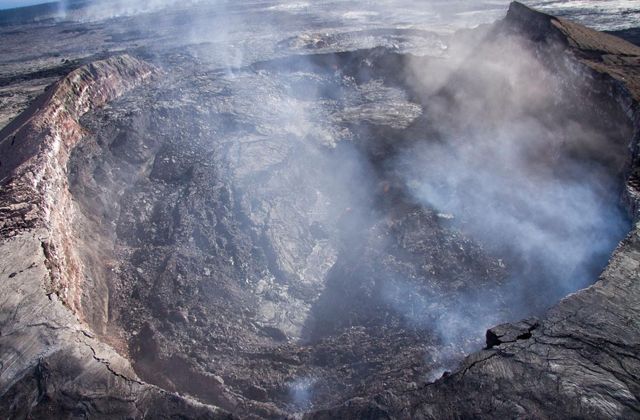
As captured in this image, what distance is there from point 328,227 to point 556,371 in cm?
548

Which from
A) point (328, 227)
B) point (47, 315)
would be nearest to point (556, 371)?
point (47, 315)

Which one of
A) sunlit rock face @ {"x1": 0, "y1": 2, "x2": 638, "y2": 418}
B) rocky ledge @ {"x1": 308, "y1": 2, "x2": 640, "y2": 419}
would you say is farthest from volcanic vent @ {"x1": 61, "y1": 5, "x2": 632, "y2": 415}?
rocky ledge @ {"x1": 308, "y1": 2, "x2": 640, "y2": 419}

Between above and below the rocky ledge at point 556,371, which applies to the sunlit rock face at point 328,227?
below

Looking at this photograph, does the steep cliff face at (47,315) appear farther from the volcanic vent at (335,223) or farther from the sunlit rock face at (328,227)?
the volcanic vent at (335,223)

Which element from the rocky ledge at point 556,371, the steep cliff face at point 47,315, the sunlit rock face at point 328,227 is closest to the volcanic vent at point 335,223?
the sunlit rock face at point 328,227

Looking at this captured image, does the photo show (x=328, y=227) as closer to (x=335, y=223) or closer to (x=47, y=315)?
(x=335, y=223)

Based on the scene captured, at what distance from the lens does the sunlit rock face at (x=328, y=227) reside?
4664 millimetres

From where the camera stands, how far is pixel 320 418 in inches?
136

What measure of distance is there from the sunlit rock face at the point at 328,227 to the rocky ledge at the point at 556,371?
0.03 m

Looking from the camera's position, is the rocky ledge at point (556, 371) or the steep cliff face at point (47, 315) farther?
the steep cliff face at point (47, 315)

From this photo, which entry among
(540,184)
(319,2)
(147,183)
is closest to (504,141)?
(540,184)

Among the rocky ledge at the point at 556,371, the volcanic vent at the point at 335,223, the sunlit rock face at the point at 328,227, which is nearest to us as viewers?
the rocky ledge at the point at 556,371

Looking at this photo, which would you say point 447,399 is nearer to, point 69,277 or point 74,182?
point 69,277

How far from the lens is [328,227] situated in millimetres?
8422
